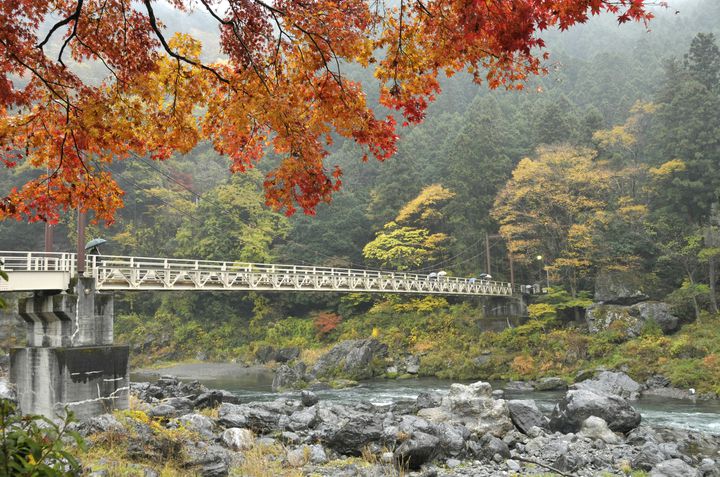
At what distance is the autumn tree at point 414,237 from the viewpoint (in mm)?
32125

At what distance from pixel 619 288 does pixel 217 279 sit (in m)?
18.1

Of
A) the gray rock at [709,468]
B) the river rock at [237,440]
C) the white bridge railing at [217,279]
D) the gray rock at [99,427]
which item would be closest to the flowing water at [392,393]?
the gray rock at [709,468]

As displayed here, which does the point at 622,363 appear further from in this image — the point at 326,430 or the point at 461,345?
the point at 326,430

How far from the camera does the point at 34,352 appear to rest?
1088cm

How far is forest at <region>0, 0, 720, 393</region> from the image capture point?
22.9 metres

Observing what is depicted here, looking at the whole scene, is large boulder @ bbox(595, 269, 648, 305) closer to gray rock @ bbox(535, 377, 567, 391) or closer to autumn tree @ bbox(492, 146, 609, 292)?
autumn tree @ bbox(492, 146, 609, 292)

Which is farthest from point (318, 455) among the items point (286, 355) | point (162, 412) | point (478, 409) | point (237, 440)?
point (286, 355)

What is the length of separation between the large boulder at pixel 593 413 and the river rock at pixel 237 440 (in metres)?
6.47

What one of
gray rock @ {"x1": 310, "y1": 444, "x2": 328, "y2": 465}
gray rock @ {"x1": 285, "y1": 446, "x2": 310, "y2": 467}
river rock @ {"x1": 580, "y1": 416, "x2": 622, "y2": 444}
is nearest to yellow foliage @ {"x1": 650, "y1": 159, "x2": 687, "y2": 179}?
river rock @ {"x1": 580, "y1": 416, "x2": 622, "y2": 444}

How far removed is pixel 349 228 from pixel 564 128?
617 inches

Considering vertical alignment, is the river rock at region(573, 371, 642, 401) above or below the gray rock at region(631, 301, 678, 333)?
below

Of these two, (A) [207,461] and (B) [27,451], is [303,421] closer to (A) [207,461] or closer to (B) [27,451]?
(A) [207,461]

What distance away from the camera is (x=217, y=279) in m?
19.7

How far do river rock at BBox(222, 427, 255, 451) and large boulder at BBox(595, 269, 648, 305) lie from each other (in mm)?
20451
